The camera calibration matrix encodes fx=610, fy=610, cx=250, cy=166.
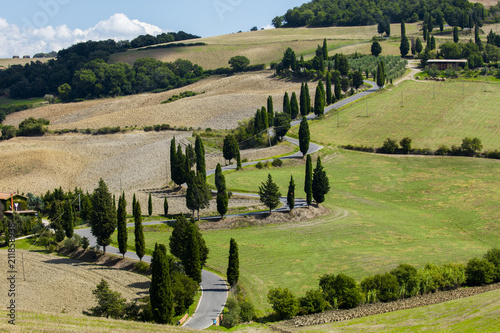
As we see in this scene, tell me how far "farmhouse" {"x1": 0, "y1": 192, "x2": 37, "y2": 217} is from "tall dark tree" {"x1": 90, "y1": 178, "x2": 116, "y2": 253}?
18822 millimetres

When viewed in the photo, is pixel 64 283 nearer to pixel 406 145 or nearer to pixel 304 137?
pixel 304 137

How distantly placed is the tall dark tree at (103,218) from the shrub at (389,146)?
55.4m

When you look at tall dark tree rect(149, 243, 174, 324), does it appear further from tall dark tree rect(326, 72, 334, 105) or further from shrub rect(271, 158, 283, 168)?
tall dark tree rect(326, 72, 334, 105)

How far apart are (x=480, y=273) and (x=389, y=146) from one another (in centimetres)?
5584

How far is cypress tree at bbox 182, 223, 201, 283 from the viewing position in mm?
53125

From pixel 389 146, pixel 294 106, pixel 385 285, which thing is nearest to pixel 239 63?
pixel 294 106

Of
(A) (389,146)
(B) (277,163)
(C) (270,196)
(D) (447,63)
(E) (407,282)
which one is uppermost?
(D) (447,63)

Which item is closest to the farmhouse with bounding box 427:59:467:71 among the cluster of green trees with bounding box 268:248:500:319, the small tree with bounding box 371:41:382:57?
the small tree with bounding box 371:41:382:57

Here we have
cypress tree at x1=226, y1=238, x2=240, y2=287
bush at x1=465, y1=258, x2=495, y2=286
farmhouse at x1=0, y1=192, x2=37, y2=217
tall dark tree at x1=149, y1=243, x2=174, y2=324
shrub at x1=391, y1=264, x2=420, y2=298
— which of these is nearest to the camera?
tall dark tree at x1=149, y1=243, x2=174, y2=324

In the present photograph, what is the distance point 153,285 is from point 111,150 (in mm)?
82869

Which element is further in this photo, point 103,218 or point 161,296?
point 103,218

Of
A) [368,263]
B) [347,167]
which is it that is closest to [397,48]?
[347,167]

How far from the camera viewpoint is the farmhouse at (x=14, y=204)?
81.1 m

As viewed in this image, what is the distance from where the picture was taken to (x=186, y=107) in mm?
151000
